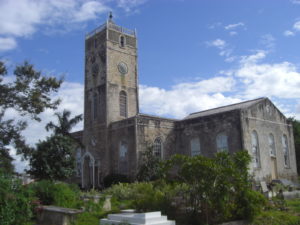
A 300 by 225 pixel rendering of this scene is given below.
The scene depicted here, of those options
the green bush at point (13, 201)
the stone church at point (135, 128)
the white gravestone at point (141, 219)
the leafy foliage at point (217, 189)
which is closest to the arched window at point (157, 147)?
the stone church at point (135, 128)

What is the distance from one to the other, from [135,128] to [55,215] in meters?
18.4

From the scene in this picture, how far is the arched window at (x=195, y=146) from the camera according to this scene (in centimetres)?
3053

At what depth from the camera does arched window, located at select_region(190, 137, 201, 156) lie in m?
30.5

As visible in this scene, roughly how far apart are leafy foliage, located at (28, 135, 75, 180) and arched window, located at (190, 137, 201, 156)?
1175 cm

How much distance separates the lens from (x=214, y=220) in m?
11.7

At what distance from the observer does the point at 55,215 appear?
1159cm

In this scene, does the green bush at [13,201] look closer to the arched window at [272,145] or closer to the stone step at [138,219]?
the stone step at [138,219]

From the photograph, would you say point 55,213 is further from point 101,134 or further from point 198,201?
point 101,134

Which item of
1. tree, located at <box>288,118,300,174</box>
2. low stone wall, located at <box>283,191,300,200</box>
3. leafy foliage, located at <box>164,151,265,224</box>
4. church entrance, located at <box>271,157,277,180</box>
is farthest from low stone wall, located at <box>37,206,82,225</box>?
tree, located at <box>288,118,300,174</box>

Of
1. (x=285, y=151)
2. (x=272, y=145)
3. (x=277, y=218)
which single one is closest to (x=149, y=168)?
(x=272, y=145)

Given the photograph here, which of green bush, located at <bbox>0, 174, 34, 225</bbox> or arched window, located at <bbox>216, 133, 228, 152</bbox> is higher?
arched window, located at <bbox>216, 133, 228, 152</bbox>

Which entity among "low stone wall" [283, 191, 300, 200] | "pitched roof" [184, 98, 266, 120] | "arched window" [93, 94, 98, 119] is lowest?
"low stone wall" [283, 191, 300, 200]

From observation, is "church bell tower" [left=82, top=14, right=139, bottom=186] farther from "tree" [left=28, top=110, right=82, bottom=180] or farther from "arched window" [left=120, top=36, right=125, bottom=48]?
"tree" [left=28, top=110, right=82, bottom=180]

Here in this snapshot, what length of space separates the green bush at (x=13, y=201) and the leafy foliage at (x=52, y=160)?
1198 cm
